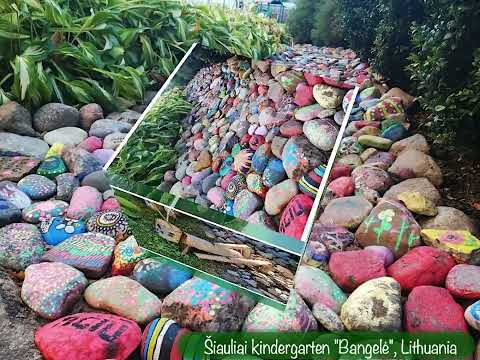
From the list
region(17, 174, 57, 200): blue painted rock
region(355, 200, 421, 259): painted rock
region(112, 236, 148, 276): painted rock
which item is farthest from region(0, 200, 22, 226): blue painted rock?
region(355, 200, 421, 259): painted rock

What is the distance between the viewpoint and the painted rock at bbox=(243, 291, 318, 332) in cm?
133

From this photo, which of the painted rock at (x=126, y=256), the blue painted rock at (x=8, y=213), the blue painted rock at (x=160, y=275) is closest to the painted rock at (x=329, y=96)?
the blue painted rock at (x=160, y=275)

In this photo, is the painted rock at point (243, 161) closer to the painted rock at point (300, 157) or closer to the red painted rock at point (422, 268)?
the painted rock at point (300, 157)

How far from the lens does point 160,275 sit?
1.49 m

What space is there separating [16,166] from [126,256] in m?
0.74

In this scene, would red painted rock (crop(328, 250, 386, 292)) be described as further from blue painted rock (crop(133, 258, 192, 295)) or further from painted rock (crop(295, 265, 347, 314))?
blue painted rock (crop(133, 258, 192, 295))

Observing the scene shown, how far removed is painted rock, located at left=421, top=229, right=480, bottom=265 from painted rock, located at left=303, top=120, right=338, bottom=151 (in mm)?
637

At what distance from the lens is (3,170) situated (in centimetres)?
199

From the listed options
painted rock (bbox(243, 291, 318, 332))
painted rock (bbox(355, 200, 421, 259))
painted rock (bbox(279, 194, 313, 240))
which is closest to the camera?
painted rock (bbox(279, 194, 313, 240))

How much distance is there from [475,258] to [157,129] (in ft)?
3.29

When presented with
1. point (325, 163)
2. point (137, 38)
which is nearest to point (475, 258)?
point (325, 163)

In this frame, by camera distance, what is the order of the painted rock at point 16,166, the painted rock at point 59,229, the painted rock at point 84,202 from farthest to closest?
the painted rock at point 16,166, the painted rock at point 84,202, the painted rock at point 59,229

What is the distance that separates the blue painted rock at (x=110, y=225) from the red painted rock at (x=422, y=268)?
0.85 metres

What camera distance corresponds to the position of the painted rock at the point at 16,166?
1.96 meters
